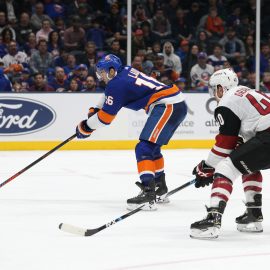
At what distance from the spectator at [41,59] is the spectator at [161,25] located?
1942 millimetres

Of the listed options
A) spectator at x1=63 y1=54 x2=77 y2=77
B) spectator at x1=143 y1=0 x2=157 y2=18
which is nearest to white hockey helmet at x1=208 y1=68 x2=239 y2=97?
spectator at x1=63 y1=54 x2=77 y2=77

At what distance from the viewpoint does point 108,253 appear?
4.08m

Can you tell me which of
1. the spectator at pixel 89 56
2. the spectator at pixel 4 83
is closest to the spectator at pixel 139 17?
the spectator at pixel 89 56

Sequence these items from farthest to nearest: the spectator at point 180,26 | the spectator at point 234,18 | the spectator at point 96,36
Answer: the spectator at point 234,18 → the spectator at point 180,26 → the spectator at point 96,36

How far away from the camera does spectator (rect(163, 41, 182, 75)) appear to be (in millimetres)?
11180

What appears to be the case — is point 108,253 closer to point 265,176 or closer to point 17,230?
point 17,230

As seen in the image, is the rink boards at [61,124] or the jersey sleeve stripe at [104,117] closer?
the jersey sleeve stripe at [104,117]

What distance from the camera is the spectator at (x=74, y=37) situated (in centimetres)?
1105

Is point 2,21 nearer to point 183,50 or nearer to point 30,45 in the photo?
point 30,45

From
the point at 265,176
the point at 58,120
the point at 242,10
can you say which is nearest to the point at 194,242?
the point at 265,176

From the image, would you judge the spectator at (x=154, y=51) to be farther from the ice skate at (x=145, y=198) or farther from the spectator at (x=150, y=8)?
the ice skate at (x=145, y=198)

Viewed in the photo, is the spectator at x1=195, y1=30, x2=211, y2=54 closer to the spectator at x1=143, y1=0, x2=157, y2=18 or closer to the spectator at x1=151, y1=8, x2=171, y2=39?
the spectator at x1=151, y1=8, x2=171, y2=39

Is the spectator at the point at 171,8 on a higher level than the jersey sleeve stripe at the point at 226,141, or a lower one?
lower

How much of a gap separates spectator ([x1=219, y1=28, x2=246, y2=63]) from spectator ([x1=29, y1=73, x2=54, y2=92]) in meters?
3.03
